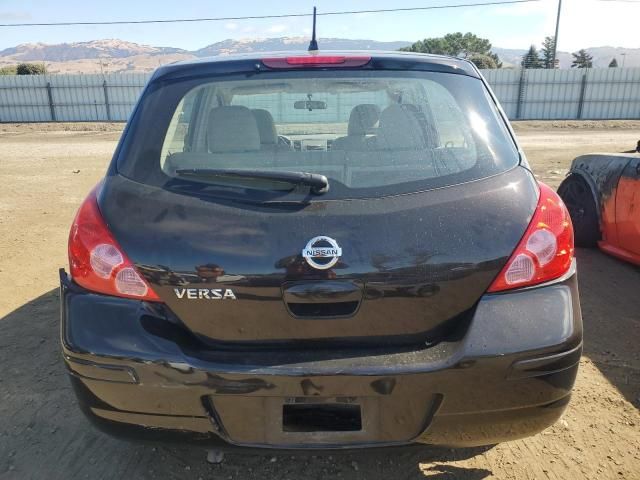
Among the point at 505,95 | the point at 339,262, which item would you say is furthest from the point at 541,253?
the point at 505,95

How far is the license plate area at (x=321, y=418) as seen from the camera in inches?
66.2

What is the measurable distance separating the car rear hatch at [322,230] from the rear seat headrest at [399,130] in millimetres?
43

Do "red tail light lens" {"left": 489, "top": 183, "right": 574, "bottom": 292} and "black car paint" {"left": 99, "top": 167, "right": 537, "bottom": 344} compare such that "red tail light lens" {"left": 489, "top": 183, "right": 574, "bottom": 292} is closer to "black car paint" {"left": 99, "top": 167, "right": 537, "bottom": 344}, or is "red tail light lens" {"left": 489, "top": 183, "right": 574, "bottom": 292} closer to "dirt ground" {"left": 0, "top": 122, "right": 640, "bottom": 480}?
"black car paint" {"left": 99, "top": 167, "right": 537, "bottom": 344}

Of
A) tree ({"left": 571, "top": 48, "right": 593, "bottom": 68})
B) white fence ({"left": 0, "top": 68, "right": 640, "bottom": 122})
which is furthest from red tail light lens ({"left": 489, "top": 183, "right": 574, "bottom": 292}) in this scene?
tree ({"left": 571, "top": 48, "right": 593, "bottom": 68})

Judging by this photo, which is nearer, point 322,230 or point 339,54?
point 322,230

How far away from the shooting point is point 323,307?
1673mm

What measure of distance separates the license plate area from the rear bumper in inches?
0.7

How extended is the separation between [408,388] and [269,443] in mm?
506

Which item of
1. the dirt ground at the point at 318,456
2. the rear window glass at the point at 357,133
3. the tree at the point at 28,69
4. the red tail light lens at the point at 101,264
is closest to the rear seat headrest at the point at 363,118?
the rear window glass at the point at 357,133

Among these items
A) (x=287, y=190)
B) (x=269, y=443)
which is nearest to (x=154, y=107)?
(x=287, y=190)

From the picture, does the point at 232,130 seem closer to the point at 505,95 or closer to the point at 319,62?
the point at 319,62

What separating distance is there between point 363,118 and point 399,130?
0.29 metres

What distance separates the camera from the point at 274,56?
6.86ft

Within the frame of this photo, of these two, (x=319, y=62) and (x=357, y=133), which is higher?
(x=319, y=62)
